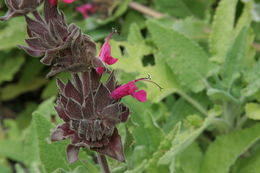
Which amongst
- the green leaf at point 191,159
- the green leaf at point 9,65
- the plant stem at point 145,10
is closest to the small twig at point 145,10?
the plant stem at point 145,10

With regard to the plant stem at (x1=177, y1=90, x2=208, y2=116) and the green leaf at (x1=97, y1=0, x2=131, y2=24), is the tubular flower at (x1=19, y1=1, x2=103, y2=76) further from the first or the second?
the green leaf at (x1=97, y1=0, x2=131, y2=24)

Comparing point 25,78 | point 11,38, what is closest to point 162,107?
point 11,38

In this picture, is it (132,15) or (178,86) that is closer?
(178,86)

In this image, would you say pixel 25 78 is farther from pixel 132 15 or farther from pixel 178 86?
pixel 178 86

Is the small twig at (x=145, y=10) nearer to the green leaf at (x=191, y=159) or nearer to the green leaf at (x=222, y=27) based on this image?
the green leaf at (x=222, y=27)

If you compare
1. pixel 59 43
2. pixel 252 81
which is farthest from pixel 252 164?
pixel 59 43

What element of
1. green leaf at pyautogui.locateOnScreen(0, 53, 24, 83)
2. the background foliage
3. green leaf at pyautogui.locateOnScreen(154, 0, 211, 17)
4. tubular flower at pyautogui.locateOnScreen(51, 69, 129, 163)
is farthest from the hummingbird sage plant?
green leaf at pyautogui.locateOnScreen(0, 53, 24, 83)

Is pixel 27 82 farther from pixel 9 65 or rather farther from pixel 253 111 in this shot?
pixel 253 111
